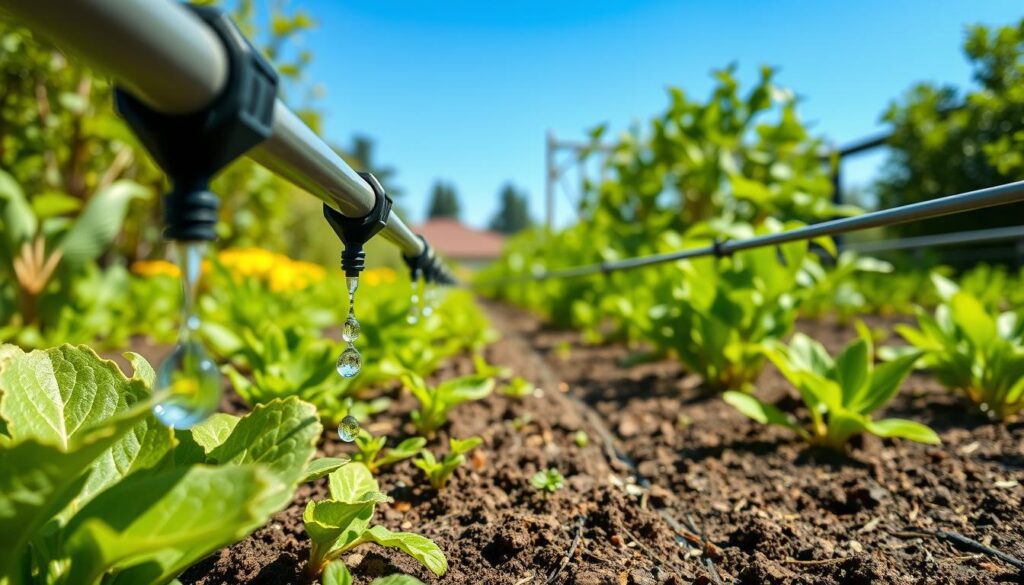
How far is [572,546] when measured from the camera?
1063 mm

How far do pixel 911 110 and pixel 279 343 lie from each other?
11.0 feet

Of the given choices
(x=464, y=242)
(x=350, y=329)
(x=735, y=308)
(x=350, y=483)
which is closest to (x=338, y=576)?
(x=350, y=483)

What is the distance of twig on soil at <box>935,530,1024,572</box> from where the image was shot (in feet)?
3.35

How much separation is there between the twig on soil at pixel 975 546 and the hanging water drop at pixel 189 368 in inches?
51.6

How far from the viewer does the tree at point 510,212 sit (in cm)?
6794

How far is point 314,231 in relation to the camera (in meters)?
10.3

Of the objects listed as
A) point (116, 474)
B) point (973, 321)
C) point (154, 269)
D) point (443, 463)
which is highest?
point (154, 269)

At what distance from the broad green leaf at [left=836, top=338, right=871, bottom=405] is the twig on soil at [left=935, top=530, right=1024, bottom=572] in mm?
488

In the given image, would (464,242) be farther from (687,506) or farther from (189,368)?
(189,368)

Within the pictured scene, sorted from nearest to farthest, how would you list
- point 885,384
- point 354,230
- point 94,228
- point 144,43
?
point 144,43 → point 354,230 → point 885,384 → point 94,228

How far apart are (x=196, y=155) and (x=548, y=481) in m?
1.04

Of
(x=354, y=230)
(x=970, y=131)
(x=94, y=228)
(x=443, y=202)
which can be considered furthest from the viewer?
(x=443, y=202)

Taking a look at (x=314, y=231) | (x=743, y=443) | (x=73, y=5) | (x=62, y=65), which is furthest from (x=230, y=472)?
(x=314, y=231)

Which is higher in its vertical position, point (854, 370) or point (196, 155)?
point (196, 155)
